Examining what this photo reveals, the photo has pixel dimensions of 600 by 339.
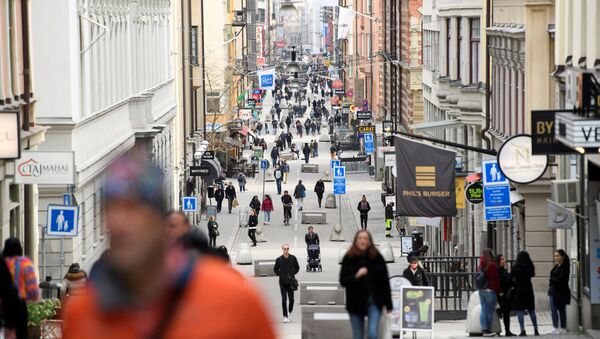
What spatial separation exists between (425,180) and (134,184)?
95.1 feet

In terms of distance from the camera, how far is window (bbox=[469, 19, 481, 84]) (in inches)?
1622

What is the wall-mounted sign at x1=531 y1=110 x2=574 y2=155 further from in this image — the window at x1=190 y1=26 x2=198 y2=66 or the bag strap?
the window at x1=190 y1=26 x2=198 y2=66

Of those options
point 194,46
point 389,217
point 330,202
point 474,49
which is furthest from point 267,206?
point 474,49

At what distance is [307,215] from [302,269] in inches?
656

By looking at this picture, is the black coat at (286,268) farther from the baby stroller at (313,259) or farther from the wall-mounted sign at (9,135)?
the baby stroller at (313,259)

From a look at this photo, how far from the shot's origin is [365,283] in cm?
1320

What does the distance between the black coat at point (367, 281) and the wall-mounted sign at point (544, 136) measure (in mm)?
7008

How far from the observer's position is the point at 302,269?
4541 centimetres

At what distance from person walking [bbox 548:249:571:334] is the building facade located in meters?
7.27

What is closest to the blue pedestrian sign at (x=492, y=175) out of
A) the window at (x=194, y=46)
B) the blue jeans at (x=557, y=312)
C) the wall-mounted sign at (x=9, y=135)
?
the blue jeans at (x=557, y=312)

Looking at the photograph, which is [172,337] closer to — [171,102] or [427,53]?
[427,53]

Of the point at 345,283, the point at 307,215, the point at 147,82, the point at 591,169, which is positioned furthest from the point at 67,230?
the point at 307,215

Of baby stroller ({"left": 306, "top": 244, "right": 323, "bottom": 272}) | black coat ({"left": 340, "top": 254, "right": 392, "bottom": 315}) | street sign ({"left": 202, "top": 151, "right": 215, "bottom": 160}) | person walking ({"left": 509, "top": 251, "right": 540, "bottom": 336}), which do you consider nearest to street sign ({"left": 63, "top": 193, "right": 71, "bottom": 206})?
person walking ({"left": 509, "top": 251, "right": 540, "bottom": 336})

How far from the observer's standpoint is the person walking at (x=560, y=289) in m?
22.5
